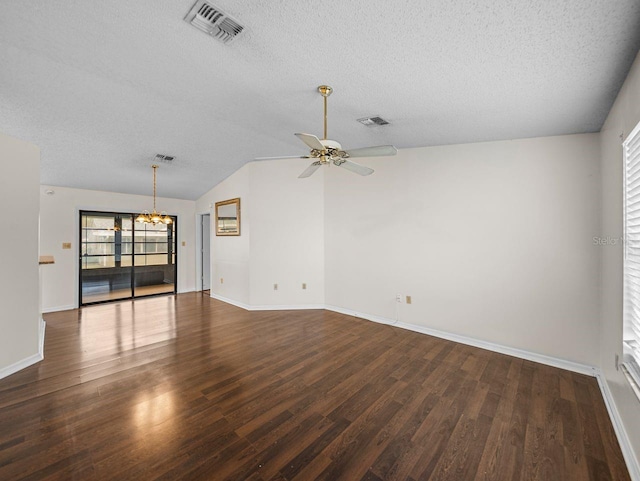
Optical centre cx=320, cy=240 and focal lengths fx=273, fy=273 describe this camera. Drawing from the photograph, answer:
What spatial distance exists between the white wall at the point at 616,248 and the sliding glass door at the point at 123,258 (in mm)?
7899

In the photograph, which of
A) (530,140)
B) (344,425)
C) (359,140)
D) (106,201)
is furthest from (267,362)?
(106,201)

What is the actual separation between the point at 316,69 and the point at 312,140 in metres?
0.59

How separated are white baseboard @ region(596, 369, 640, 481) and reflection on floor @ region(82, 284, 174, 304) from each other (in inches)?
314

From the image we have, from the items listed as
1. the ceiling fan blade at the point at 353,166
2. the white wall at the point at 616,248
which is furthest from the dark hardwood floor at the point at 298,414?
the ceiling fan blade at the point at 353,166

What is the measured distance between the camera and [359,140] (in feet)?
12.7

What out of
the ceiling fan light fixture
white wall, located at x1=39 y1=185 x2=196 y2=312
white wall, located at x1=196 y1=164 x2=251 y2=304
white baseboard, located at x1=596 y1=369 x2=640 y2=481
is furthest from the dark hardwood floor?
the ceiling fan light fixture

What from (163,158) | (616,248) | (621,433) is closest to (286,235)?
(163,158)

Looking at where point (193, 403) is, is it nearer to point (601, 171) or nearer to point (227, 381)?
point (227, 381)

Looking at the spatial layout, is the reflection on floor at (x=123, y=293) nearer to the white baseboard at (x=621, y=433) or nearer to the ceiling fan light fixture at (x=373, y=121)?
the ceiling fan light fixture at (x=373, y=121)

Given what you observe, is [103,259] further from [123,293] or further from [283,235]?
[283,235]

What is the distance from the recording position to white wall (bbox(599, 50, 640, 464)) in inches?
72.2

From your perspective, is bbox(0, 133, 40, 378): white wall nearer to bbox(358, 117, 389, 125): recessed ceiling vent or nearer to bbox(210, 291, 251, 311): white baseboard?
bbox(210, 291, 251, 311): white baseboard

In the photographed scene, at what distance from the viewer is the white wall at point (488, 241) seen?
2.97 m

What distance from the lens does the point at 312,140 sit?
7.45 feet
